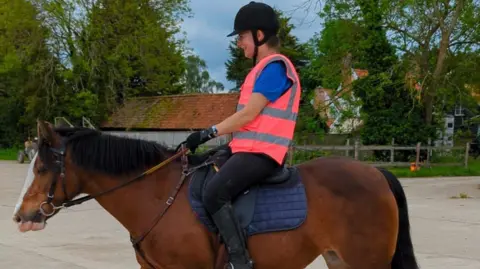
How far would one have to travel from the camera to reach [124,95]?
37.8m

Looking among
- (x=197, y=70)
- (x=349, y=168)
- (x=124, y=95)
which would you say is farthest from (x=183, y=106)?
(x=197, y=70)

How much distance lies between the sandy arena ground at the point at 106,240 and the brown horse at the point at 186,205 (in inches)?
123

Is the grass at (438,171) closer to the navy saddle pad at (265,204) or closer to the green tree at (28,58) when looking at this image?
the navy saddle pad at (265,204)

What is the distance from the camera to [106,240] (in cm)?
A: 856

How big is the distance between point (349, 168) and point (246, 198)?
32.9 inches

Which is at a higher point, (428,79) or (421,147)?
(428,79)

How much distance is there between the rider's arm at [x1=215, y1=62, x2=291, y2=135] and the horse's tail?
1.25 m

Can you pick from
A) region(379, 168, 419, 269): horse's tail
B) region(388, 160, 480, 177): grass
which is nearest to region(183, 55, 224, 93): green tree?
region(388, 160, 480, 177): grass

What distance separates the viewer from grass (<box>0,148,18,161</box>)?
3597 centimetres

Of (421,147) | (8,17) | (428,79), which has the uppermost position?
(8,17)

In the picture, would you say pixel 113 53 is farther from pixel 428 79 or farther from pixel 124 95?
pixel 428 79

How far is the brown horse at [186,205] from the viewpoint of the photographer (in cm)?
371

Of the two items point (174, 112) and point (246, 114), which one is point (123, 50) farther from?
point (246, 114)

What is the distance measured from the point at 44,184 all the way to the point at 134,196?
606 mm
